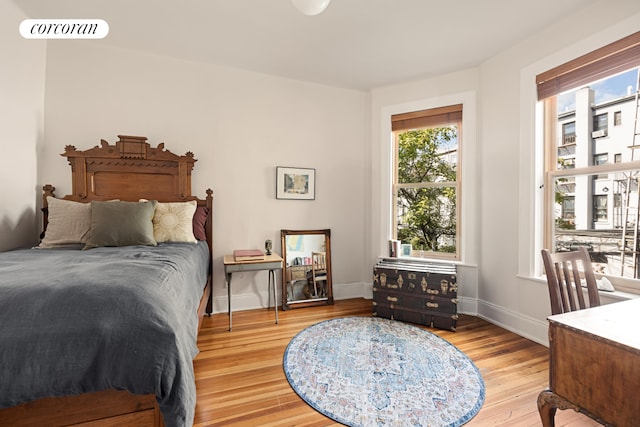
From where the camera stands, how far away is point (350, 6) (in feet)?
7.00

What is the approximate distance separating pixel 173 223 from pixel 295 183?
1401mm

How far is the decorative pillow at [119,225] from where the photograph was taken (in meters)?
2.13

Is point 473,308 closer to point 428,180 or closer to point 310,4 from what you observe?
point 428,180

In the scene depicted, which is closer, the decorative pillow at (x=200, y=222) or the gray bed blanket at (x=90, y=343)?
the gray bed blanket at (x=90, y=343)

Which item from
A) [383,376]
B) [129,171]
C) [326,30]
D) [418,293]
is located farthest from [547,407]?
[129,171]

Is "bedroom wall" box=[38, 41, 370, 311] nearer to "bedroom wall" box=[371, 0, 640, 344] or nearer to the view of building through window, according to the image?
"bedroom wall" box=[371, 0, 640, 344]

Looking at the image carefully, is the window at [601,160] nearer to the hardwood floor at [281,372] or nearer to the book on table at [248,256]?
the hardwood floor at [281,372]

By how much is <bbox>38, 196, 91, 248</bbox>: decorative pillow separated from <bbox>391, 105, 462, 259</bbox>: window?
10.3 feet

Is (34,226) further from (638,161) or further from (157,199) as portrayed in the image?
(638,161)

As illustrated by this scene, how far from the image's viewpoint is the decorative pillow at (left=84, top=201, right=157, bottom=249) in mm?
2131

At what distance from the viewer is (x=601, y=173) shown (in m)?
2.16

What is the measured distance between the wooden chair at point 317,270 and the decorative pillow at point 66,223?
218 cm

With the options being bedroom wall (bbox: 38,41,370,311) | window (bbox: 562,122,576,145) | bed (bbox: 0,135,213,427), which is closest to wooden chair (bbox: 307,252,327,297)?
bedroom wall (bbox: 38,41,370,311)

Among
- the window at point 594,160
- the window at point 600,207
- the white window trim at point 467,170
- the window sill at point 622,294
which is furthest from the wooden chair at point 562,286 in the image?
the white window trim at point 467,170
